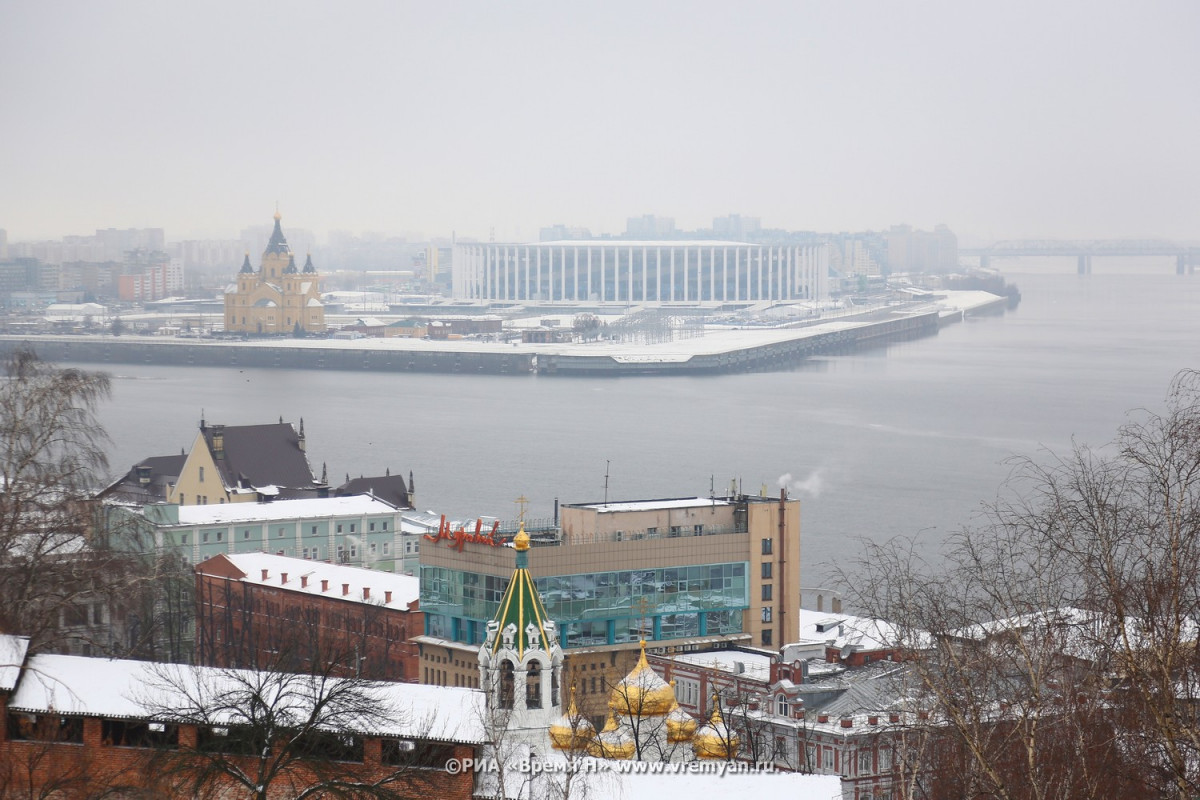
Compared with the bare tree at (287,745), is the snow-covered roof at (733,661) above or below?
below

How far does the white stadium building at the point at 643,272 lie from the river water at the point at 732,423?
2217cm

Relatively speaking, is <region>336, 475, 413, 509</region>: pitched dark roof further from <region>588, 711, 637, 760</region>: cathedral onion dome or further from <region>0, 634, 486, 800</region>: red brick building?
<region>0, 634, 486, 800</region>: red brick building

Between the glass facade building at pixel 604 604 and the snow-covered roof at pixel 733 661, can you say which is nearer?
the snow-covered roof at pixel 733 661

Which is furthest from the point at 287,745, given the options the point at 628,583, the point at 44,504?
the point at 628,583

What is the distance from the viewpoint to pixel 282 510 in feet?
64.1

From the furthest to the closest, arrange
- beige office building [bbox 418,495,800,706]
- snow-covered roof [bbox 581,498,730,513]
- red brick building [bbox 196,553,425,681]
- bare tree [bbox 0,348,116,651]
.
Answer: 1. snow-covered roof [bbox 581,498,730,513]
2. red brick building [bbox 196,553,425,681]
3. beige office building [bbox 418,495,800,706]
4. bare tree [bbox 0,348,116,651]

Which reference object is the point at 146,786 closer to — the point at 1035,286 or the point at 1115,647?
the point at 1115,647

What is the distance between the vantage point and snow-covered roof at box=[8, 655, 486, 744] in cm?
626

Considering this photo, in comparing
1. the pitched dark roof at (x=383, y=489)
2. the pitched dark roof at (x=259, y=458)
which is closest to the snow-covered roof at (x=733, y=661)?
the pitched dark roof at (x=383, y=489)

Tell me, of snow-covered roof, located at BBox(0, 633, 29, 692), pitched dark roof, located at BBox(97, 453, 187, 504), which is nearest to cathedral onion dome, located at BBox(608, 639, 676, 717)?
snow-covered roof, located at BBox(0, 633, 29, 692)

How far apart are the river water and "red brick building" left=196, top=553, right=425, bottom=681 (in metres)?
3.33

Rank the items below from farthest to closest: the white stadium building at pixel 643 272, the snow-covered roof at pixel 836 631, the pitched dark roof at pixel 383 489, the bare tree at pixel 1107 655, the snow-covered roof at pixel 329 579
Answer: the white stadium building at pixel 643 272 < the pitched dark roof at pixel 383 489 < the snow-covered roof at pixel 329 579 < the snow-covered roof at pixel 836 631 < the bare tree at pixel 1107 655

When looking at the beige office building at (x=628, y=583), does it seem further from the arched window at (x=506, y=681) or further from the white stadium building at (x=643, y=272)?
the white stadium building at (x=643, y=272)

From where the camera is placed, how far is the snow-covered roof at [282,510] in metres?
19.0
